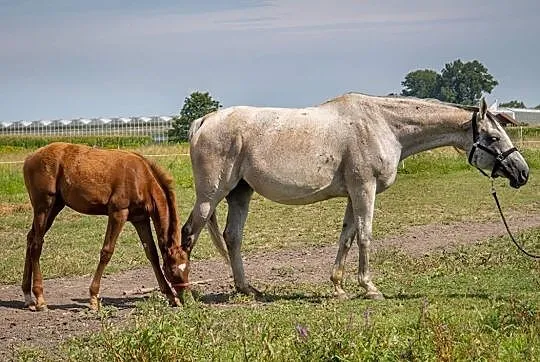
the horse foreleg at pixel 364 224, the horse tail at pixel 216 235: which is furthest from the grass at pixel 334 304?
the horse tail at pixel 216 235

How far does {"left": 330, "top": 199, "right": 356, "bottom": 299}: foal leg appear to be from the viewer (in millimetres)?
10570

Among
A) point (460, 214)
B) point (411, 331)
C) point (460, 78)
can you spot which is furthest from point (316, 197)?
point (460, 78)

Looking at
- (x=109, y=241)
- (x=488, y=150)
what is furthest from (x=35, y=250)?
(x=488, y=150)

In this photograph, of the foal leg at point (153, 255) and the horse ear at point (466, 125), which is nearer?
the foal leg at point (153, 255)

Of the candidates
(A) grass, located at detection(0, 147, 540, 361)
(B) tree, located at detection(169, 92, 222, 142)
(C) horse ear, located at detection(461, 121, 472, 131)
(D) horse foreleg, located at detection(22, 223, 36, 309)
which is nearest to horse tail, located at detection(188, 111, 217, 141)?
(A) grass, located at detection(0, 147, 540, 361)

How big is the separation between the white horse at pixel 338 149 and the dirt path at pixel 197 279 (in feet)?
4.17

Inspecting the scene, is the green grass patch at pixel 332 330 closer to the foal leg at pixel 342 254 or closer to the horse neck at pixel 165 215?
the foal leg at pixel 342 254

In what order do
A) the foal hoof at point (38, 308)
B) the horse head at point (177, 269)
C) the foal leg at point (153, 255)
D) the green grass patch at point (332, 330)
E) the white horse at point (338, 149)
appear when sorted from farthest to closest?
the white horse at point (338, 149), the foal leg at point (153, 255), the horse head at point (177, 269), the foal hoof at point (38, 308), the green grass patch at point (332, 330)

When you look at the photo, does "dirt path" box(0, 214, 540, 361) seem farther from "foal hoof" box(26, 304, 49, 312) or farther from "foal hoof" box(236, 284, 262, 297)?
"foal hoof" box(236, 284, 262, 297)

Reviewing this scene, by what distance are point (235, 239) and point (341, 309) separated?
2.03 metres

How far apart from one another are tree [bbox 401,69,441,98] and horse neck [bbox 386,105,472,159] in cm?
9848

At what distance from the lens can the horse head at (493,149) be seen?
34.4 feet

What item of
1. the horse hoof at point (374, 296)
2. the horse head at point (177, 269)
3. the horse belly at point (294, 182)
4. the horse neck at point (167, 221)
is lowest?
the horse hoof at point (374, 296)

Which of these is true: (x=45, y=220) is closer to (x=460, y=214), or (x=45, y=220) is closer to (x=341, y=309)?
(x=341, y=309)
